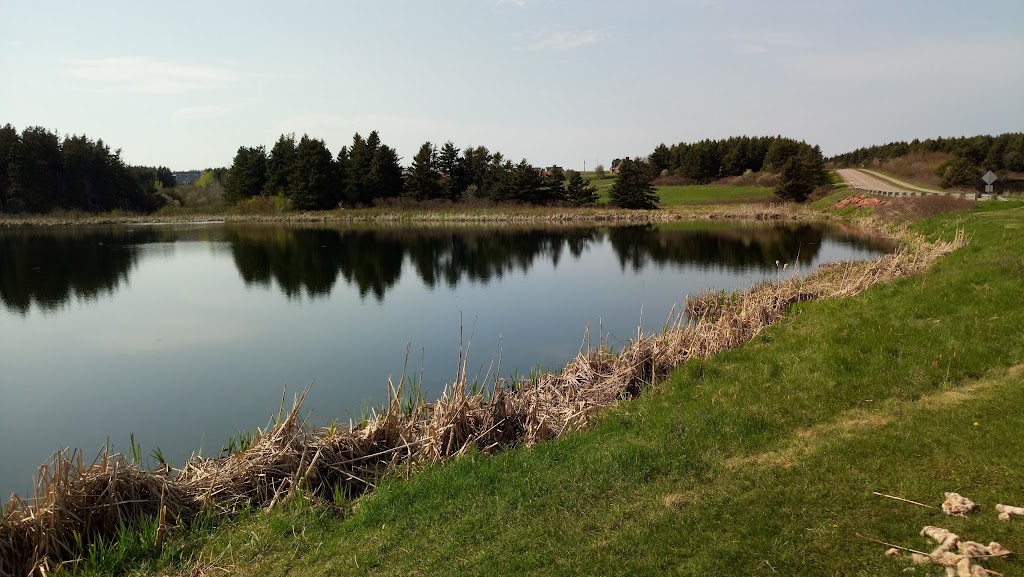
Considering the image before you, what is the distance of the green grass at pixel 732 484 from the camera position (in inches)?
180

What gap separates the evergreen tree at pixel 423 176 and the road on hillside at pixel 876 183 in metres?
41.9

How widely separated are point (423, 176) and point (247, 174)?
20820mm

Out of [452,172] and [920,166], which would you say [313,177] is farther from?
[920,166]

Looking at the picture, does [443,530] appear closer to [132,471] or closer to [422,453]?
[422,453]

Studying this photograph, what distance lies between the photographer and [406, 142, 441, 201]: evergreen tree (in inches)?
2530

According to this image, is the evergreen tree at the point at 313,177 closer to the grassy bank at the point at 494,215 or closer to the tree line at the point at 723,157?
the grassy bank at the point at 494,215

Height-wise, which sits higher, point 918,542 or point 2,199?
point 2,199

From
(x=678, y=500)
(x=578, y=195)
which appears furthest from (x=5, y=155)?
(x=678, y=500)

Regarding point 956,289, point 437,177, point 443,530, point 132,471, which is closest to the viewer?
point 443,530

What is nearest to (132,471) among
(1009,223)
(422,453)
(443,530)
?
(422,453)

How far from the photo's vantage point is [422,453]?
290 inches

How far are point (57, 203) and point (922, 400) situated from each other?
255 ft

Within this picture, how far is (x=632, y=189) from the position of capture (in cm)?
6194

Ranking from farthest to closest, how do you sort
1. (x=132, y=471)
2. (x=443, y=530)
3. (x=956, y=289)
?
(x=956, y=289) < (x=132, y=471) < (x=443, y=530)
